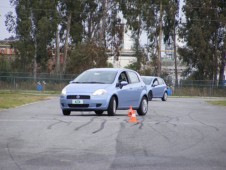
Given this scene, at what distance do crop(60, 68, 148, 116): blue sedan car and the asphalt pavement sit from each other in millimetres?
3304

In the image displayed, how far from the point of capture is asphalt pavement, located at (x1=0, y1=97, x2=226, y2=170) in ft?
31.6

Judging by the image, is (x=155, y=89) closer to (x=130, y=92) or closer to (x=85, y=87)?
(x=130, y=92)

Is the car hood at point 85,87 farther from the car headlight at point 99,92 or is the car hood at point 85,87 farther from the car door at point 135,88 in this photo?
the car door at point 135,88

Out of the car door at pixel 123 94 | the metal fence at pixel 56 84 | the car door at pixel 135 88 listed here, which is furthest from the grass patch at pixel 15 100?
the metal fence at pixel 56 84

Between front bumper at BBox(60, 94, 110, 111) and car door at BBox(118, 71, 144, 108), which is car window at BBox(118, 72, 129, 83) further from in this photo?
front bumper at BBox(60, 94, 110, 111)

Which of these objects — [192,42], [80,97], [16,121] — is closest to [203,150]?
[16,121]

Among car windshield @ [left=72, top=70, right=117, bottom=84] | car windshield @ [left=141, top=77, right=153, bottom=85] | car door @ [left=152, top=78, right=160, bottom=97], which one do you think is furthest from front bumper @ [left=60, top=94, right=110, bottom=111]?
car windshield @ [left=141, top=77, right=153, bottom=85]

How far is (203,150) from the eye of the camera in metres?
11.5

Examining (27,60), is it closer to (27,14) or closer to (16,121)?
(27,14)

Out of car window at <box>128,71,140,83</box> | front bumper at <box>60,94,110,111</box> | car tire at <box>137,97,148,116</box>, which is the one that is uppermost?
car window at <box>128,71,140,83</box>

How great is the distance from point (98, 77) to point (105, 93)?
1300 millimetres

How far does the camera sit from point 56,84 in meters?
65.8

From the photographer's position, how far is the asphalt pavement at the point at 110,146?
9.62m

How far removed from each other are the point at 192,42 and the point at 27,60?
16.0 meters
